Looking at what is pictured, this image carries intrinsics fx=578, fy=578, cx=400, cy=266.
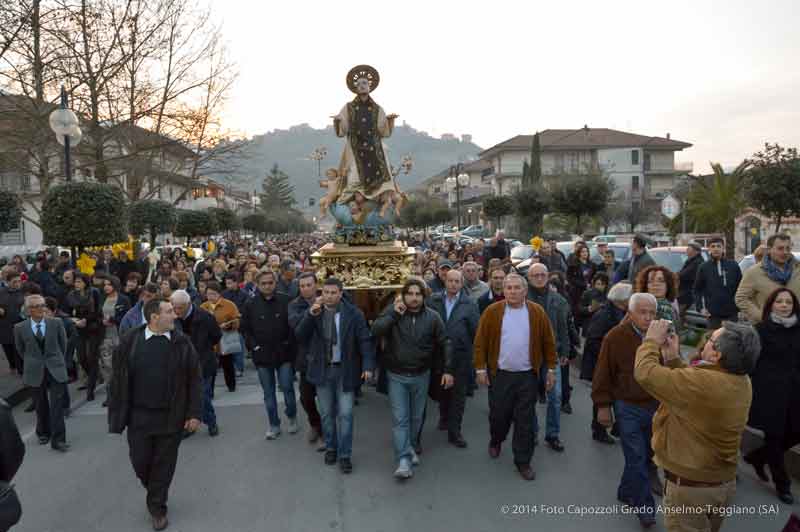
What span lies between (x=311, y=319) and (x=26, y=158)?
1615 cm

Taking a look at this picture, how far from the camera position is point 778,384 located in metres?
4.57

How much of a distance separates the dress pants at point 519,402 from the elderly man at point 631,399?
688 mm

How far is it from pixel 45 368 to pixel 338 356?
3136 mm

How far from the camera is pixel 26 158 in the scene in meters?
17.2

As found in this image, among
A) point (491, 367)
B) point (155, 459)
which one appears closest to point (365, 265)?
point (491, 367)

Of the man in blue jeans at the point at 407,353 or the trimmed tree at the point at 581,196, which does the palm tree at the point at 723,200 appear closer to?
the trimmed tree at the point at 581,196

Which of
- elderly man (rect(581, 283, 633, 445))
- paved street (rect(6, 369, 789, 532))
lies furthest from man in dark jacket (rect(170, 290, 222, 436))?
elderly man (rect(581, 283, 633, 445))

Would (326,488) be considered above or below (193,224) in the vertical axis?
below

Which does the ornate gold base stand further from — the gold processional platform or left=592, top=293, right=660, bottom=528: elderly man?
left=592, top=293, right=660, bottom=528: elderly man

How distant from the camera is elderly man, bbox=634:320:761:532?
285 cm

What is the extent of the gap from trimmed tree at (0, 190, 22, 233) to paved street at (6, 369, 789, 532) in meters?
7.64

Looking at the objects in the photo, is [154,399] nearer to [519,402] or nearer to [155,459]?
[155,459]

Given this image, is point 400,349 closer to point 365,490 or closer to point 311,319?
point 311,319

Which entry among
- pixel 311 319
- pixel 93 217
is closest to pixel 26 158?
pixel 93 217
